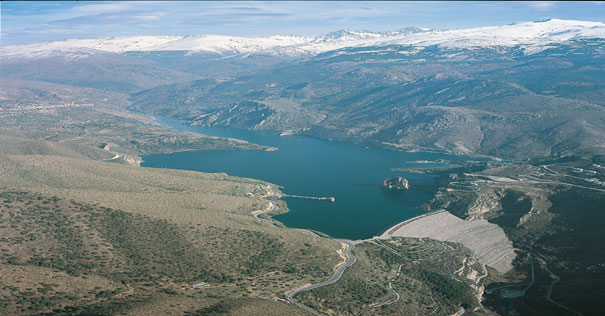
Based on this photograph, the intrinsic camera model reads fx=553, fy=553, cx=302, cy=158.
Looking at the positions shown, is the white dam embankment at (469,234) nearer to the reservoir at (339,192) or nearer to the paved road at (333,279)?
the reservoir at (339,192)

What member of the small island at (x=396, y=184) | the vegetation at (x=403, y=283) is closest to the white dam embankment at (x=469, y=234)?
the vegetation at (x=403, y=283)

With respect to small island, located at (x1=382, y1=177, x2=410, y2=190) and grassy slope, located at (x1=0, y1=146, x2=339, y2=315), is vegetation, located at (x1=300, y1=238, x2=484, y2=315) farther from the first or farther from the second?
small island, located at (x1=382, y1=177, x2=410, y2=190)

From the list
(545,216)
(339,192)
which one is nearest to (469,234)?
(545,216)

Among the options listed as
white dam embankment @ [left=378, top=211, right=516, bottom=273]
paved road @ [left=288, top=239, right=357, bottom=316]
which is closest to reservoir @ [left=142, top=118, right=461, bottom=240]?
white dam embankment @ [left=378, top=211, right=516, bottom=273]

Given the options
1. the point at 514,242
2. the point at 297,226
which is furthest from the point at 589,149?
the point at 297,226

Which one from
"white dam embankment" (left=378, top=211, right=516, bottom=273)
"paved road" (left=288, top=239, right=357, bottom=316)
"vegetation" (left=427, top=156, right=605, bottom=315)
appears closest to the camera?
"paved road" (left=288, top=239, right=357, bottom=316)

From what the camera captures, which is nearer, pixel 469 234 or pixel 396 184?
pixel 469 234

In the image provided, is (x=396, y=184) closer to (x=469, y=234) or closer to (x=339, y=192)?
(x=339, y=192)

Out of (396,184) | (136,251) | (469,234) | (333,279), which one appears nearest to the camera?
(136,251)
